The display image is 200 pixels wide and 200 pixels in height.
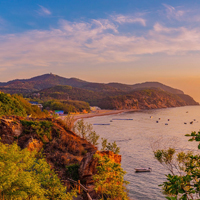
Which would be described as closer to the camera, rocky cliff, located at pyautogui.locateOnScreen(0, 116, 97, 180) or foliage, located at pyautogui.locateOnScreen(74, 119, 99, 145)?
rocky cliff, located at pyautogui.locateOnScreen(0, 116, 97, 180)

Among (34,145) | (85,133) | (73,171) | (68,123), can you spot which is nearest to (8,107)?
(68,123)

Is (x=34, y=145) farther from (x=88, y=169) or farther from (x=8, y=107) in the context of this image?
(x=8, y=107)

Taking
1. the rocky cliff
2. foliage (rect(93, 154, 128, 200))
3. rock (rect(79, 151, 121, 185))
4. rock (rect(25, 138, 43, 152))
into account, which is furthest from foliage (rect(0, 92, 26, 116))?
foliage (rect(93, 154, 128, 200))

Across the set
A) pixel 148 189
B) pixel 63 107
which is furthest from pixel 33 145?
pixel 63 107

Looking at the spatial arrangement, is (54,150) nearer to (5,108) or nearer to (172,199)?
(5,108)

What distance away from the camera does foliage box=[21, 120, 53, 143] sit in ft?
125

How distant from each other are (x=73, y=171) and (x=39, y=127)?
13.0 metres

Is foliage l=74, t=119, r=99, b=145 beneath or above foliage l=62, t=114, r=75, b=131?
beneath

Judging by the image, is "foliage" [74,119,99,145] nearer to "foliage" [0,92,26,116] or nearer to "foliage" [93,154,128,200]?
"foliage" [0,92,26,116]

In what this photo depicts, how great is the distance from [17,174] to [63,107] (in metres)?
186

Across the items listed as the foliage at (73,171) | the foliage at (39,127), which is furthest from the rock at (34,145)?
the foliage at (73,171)

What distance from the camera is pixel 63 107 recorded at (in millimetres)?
198375

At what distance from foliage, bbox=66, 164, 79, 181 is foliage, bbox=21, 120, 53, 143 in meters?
10.4

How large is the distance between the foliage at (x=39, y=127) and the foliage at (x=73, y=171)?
10.4 metres
